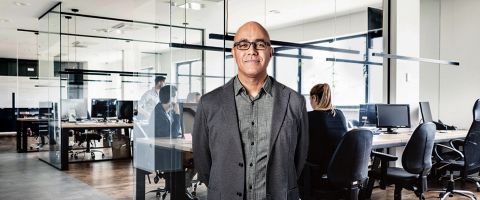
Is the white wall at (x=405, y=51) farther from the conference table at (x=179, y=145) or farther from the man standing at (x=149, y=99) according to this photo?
the man standing at (x=149, y=99)

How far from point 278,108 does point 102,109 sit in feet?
29.1

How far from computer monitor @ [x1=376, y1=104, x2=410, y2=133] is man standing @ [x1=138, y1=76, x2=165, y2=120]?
126 inches

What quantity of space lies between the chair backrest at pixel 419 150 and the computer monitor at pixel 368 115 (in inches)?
89.7

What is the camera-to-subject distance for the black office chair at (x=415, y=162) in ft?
12.7

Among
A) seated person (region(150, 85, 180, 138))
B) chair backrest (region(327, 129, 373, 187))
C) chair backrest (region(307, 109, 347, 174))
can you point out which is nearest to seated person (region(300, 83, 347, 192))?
chair backrest (region(307, 109, 347, 174))

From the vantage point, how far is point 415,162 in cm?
391

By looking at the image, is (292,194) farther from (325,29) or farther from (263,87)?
(325,29)

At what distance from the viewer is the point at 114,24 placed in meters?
10.1

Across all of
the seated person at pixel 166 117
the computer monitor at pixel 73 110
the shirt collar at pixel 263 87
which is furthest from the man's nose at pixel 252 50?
the computer monitor at pixel 73 110

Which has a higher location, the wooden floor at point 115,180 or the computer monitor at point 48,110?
the computer monitor at point 48,110

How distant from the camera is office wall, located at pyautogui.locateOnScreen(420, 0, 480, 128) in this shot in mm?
6754

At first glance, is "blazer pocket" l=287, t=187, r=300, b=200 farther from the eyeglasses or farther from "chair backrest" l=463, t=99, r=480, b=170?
"chair backrest" l=463, t=99, r=480, b=170

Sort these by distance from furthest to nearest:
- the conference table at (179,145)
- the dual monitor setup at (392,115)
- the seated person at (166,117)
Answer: the dual monitor setup at (392,115) → the seated person at (166,117) → the conference table at (179,145)

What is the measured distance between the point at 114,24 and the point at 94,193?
5609mm
